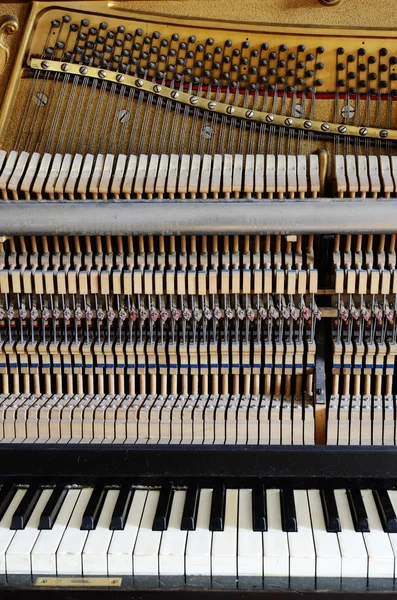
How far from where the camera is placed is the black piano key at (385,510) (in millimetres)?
2525

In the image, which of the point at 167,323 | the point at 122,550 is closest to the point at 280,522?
the point at 122,550

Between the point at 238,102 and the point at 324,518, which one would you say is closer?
the point at 324,518

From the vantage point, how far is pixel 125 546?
249 cm

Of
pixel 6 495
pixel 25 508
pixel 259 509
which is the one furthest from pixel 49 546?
pixel 259 509

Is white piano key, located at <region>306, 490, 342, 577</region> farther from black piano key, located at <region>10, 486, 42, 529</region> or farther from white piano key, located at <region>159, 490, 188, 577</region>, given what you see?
black piano key, located at <region>10, 486, 42, 529</region>

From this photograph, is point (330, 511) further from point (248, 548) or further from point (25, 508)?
point (25, 508)

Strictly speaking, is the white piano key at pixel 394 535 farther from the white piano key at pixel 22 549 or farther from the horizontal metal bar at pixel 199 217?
the white piano key at pixel 22 549

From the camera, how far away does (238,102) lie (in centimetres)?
291

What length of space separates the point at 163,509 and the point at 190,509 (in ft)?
0.34

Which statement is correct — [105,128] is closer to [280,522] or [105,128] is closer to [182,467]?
[182,467]

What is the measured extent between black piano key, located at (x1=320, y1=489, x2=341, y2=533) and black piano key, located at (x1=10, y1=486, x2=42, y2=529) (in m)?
1.11

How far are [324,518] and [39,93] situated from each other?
206cm

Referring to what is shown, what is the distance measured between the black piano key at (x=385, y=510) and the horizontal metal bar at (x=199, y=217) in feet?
3.30

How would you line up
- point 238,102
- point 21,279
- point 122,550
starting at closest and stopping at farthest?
1. point 122,550
2. point 21,279
3. point 238,102
